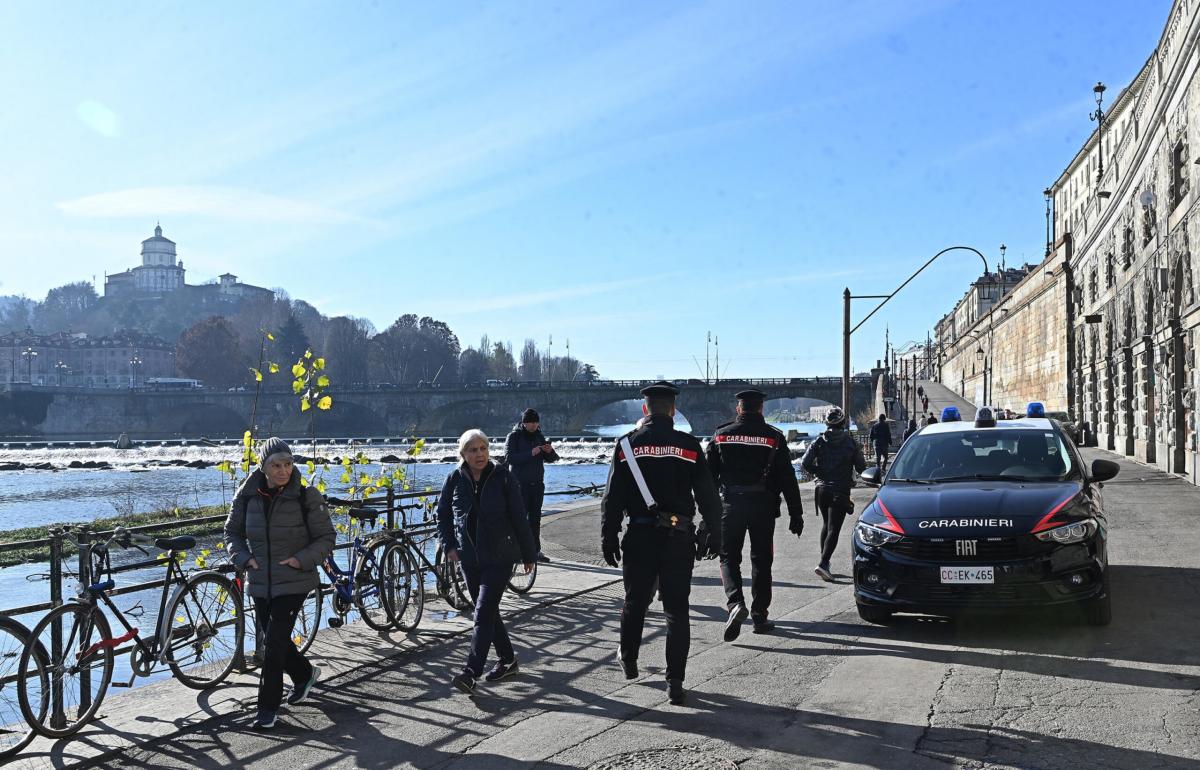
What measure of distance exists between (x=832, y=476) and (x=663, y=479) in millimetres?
4828

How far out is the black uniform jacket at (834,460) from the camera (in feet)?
35.8

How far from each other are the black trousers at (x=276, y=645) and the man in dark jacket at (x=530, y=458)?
518 cm

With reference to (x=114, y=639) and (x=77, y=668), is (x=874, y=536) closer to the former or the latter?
(x=114, y=639)

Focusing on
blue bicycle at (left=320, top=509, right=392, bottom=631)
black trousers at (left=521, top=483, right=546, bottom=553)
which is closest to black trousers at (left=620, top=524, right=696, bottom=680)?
blue bicycle at (left=320, top=509, right=392, bottom=631)

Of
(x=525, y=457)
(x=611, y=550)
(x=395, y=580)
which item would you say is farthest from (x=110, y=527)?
(x=611, y=550)

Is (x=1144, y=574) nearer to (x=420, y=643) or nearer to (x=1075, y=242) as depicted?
(x=420, y=643)

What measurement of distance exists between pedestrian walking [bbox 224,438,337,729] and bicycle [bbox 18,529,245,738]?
46 cm

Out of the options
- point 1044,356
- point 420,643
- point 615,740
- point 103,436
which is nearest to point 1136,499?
point 420,643

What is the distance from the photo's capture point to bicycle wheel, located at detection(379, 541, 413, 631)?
8734 mm

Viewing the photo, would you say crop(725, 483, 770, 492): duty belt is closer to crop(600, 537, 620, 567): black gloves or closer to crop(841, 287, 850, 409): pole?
crop(600, 537, 620, 567): black gloves

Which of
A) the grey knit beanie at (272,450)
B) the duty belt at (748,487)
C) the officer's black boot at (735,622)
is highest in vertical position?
the grey knit beanie at (272,450)

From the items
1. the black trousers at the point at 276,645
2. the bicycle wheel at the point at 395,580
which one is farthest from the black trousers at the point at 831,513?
the black trousers at the point at 276,645

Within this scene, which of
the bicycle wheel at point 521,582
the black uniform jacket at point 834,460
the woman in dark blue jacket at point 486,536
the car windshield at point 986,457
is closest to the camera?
the woman in dark blue jacket at point 486,536

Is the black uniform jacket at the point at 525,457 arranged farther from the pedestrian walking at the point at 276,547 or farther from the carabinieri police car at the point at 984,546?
the pedestrian walking at the point at 276,547
